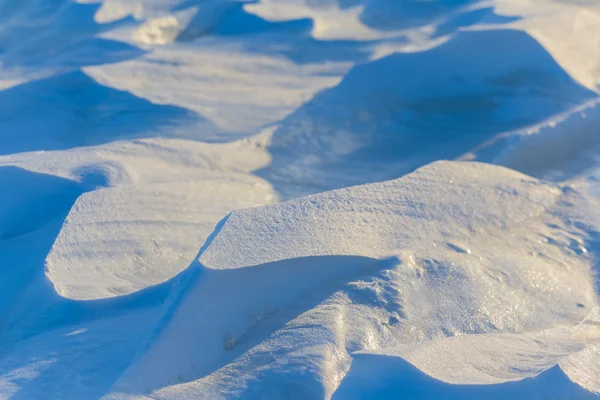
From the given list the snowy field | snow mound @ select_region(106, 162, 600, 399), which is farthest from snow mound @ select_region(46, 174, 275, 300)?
snow mound @ select_region(106, 162, 600, 399)

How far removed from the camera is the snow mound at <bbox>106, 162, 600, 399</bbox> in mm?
1110

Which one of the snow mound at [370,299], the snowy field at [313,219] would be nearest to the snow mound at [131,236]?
the snowy field at [313,219]

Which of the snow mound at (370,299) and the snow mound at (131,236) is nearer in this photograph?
the snow mound at (370,299)

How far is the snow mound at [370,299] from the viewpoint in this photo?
3.64 feet

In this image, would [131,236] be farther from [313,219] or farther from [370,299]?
[370,299]

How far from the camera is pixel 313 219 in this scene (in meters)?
1.40

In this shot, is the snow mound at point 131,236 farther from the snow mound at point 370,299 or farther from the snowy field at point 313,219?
the snow mound at point 370,299

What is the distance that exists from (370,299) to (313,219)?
0.24m

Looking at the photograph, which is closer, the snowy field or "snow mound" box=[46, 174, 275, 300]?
the snowy field

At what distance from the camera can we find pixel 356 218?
1439mm

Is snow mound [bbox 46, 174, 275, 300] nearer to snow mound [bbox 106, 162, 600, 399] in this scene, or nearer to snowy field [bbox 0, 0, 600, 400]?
snowy field [bbox 0, 0, 600, 400]

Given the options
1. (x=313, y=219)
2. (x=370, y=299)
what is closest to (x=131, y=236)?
(x=313, y=219)

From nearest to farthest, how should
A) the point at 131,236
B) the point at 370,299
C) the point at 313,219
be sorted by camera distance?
the point at 370,299
the point at 313,219
the point at 131,236

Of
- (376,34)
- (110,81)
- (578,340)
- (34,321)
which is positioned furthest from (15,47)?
(578,340)
